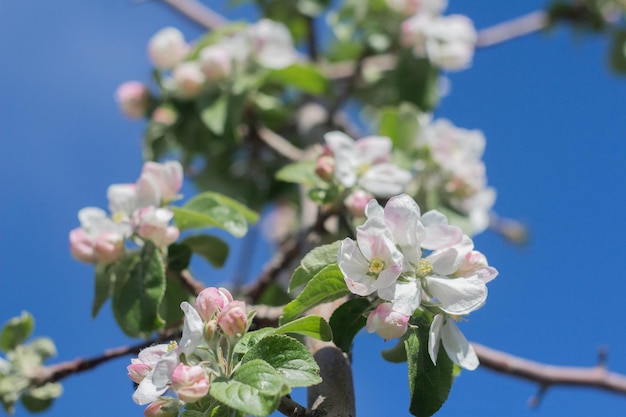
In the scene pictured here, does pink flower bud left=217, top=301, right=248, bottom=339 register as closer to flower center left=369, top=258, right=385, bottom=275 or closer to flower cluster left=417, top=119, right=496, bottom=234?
flower center left=369, top=258, right=385, bottom=275

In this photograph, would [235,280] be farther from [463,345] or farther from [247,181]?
[463,345]

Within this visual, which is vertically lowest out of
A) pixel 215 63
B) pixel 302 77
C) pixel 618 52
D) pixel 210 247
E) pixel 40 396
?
pixel 40 396

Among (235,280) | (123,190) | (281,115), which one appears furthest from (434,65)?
(123,190)

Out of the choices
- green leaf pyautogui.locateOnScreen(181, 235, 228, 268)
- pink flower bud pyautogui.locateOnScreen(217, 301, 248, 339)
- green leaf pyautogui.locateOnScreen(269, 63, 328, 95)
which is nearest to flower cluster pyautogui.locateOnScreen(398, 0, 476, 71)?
green leaf pyautogui.locateOnScreen(269, 63, 328, 95)

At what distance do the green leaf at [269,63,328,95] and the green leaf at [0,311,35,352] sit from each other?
95cm

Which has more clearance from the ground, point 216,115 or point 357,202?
point 216,115

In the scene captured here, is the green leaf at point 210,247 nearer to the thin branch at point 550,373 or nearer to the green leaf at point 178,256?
the green leaf at point 178,256

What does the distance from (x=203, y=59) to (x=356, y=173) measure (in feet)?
2.50

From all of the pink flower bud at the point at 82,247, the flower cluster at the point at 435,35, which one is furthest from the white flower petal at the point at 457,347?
the flower cluster at the point at 435,35

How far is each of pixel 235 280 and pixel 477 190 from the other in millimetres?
959

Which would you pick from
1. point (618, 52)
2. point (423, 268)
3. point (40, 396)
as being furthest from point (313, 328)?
point (618, 52)

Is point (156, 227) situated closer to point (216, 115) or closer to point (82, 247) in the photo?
point (82, 247)

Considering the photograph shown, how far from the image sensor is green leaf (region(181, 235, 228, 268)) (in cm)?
Answer: 140

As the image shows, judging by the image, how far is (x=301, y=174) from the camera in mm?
1417
